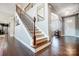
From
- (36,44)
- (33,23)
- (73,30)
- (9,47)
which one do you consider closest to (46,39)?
(36,44)

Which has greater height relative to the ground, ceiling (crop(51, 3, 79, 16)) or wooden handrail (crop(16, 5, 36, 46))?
ceiling (crop(51, 3, 79, 16))

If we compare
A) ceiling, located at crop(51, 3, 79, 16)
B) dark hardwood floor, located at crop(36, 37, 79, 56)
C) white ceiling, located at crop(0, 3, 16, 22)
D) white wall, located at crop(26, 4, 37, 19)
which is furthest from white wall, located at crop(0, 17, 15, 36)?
ceiling, located at crop(51, 3, 79, 16)

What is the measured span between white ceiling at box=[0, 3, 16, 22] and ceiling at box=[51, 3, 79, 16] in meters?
0.64

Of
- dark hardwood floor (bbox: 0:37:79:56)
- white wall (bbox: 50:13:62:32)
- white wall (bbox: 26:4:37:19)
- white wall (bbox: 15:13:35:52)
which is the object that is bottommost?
dark hardwood floor (bbox: 0:37:79:56)

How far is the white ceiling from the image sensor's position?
1614mm

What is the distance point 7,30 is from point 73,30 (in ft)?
3.45

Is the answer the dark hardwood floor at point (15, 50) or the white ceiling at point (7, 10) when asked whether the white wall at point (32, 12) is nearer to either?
the white ceiling at point (7, 10)

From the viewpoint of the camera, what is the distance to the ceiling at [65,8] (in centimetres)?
166

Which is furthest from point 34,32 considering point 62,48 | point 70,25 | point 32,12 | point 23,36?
point 70,25

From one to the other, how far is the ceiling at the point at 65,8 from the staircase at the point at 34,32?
0.44 m

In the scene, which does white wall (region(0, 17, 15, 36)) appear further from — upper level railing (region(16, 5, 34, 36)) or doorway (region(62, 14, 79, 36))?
doorway (region(62, 14, 79, 36))

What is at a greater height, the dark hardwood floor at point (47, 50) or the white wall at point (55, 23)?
the white wall at point (55, 23)

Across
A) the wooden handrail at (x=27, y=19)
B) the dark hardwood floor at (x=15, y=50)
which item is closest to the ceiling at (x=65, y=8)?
the wooden handrail at (x=27, y=19)

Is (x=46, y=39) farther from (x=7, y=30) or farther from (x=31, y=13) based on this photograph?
(x=7, y=30)
